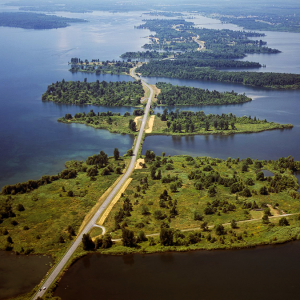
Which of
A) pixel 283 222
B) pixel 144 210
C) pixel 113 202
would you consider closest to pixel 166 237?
pixel 144 210

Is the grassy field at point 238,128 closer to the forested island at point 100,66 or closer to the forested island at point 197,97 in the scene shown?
the forested island at point 197,97

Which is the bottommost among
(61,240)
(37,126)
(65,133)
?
(61,240)

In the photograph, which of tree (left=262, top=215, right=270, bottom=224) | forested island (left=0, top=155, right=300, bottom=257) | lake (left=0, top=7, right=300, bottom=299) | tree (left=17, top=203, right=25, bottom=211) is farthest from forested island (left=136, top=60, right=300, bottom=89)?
tree (left=17, top=203, right=25, bottom=211)

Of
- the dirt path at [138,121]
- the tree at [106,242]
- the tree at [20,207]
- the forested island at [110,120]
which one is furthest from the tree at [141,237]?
the dirt path at [138,121]

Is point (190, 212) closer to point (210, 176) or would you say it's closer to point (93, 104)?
point (210, 176)

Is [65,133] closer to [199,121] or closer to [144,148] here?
[144,148]

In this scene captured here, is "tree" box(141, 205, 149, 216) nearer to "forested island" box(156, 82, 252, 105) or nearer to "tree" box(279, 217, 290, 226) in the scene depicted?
"tree" box(279, 217, 290, 226)
